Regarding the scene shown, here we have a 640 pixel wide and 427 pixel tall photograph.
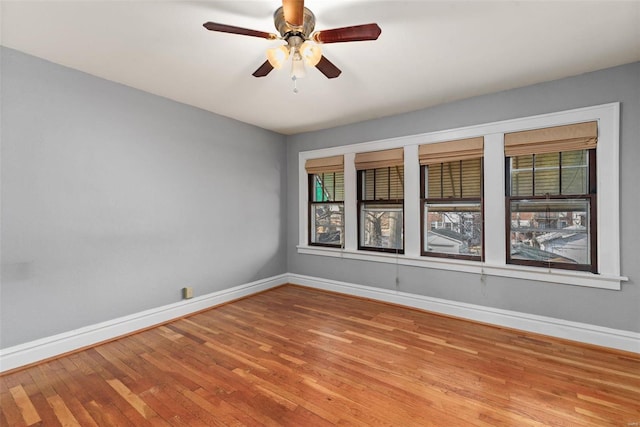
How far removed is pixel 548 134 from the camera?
9.68 feet

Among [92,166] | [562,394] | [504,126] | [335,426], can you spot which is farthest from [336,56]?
[562,394]

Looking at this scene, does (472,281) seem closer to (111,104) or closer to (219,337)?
(219,337)

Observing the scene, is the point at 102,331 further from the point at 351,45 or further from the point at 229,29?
the point at 351,45

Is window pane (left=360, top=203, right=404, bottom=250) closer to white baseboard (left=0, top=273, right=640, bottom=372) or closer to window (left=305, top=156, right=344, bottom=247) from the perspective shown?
window (left=305, top=156, right=344, bottom=247)

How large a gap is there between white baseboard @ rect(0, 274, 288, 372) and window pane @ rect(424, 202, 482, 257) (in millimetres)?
2849

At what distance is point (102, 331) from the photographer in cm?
288

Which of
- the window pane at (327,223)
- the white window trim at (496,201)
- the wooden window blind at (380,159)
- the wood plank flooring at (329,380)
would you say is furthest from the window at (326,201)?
the wood plank flooring at (329,380)

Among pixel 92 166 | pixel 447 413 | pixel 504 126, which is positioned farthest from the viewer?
pixel 504 126

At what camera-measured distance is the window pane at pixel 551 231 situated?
2.92 metres

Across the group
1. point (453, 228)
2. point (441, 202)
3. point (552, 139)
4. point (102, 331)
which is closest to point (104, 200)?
point (102, 331)

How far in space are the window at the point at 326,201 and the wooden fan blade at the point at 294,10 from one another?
2879 millimetres

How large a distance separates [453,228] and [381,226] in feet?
3.25

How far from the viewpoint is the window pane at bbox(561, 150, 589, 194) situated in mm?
2893

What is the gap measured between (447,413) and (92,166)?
3.67 metres
